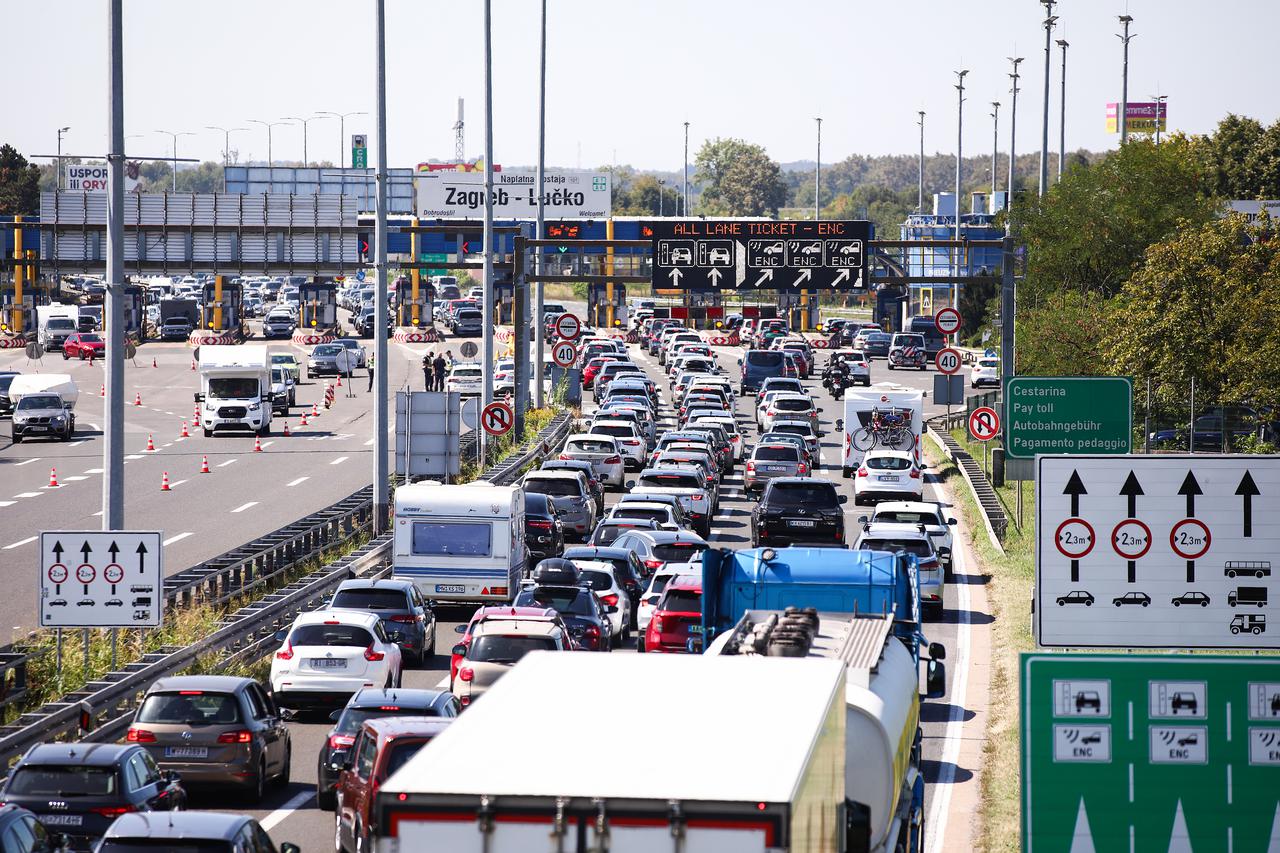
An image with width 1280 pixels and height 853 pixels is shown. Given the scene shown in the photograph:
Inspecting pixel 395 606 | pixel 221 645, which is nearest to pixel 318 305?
pixel 395 606

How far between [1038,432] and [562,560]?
7.66m

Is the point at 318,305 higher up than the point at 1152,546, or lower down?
higher up

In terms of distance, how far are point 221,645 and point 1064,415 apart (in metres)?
11.8

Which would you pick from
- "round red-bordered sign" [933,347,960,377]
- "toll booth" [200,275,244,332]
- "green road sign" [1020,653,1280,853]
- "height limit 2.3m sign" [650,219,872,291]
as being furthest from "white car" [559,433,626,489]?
"toll booth" [200,275,244,332]

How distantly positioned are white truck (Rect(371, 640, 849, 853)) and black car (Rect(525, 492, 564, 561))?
26586 millimetres

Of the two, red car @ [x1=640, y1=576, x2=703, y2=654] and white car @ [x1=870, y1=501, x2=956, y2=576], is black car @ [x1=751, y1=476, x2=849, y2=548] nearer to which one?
white car @ [x1=870, y1=501, x2=956, y2=576]

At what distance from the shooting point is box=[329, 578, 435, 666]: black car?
27062 mm

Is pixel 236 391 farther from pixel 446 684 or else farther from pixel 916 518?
pixel 446 684

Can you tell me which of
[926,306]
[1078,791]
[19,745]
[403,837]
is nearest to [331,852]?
[19,745]

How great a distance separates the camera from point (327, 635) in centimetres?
2402

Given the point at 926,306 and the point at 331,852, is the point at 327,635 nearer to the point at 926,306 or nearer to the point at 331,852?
the point at 331,852

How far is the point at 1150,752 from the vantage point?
11.5m

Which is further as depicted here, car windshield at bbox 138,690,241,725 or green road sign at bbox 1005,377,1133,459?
green road sign at bbox 1005,377,1133,459

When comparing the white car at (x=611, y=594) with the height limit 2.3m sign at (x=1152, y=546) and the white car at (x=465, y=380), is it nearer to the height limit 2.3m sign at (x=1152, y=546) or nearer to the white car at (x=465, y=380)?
the height limit 2.3m sign at (x=1152, y=546)
